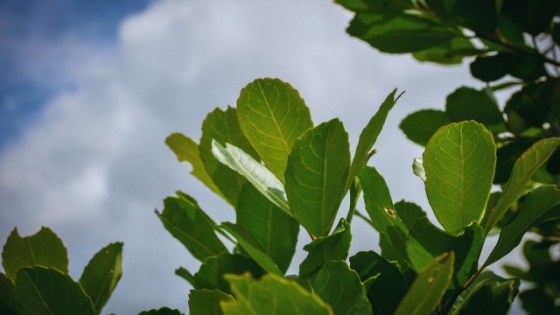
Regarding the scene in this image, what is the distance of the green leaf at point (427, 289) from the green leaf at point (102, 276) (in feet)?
2.26

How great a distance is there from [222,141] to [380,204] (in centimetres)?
38

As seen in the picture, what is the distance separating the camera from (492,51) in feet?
5.43

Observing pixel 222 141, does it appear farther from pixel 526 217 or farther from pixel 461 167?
pixel 526 217

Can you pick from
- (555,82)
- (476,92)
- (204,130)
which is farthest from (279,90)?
(555,82)

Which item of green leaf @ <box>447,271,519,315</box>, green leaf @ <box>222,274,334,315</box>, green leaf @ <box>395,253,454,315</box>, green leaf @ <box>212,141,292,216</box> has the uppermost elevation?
green leaf @ <box>212,141,292,216</box>

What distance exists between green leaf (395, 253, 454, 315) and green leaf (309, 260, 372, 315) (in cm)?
13

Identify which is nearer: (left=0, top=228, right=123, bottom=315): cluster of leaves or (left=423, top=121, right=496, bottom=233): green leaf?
(left=423, top=121, right=496, bottom=233): green leaf

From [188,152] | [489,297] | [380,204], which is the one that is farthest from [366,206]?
[188,152]

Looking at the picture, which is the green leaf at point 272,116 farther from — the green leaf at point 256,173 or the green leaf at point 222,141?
the green leaf at point 222,141

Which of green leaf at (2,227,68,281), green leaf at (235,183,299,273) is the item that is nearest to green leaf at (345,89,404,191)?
green leaf at (235,183,299,273)

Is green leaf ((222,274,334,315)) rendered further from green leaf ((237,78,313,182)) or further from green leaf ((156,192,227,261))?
green leaf ((156,192,227,261))

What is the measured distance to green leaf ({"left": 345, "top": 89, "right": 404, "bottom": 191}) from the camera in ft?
2.86

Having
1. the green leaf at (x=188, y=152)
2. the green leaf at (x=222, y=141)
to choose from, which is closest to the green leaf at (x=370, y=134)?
the green leaf at (x=222, y=141)

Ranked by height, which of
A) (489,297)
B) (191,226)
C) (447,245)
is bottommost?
(489,297)
